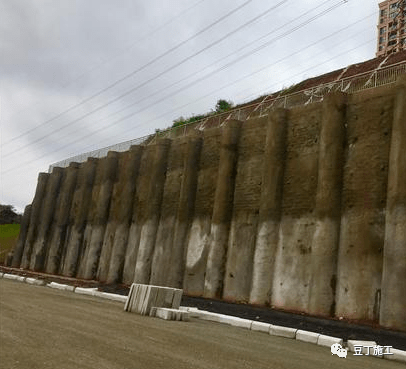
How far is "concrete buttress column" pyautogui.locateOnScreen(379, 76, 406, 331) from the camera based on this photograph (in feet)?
40.5

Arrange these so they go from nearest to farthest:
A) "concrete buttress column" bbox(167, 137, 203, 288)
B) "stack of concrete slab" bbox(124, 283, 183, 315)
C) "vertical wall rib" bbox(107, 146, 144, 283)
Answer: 1. "stack of concrete slab" bbox(124, 283, 183, 315)
2. "concrete buttress column" bbox(167, 137, 203, 288)
3. "vertical wall rib" bbox(107, 146, 144, 283)

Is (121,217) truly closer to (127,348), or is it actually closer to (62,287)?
(62,287)

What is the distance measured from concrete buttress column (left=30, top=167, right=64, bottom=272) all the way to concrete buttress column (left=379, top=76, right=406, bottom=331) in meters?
30.2

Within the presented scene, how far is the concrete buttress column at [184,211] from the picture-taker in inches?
845

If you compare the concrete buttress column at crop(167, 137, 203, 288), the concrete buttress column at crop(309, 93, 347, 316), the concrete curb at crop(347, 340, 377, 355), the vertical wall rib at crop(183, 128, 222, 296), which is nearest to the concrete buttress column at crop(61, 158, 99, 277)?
the concrete buttress column at crop(167, 137, 203, 288)

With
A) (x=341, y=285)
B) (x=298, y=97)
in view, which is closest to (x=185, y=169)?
(x=298, y=97)

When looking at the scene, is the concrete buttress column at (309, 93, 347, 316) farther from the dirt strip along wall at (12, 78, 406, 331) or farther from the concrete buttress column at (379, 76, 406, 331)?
the concrete buttress column at (379, 76, 406, 331)

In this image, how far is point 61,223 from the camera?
35.4m

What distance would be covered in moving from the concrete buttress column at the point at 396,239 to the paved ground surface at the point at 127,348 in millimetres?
2988

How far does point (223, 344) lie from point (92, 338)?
2.60m

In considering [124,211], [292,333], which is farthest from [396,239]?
[124,211]

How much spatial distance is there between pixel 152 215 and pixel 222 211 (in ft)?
20.6

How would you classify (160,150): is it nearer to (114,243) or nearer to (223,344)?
(114,243)

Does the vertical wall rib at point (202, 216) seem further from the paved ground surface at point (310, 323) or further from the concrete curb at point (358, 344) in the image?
the concrete curb at point (358, 344)
